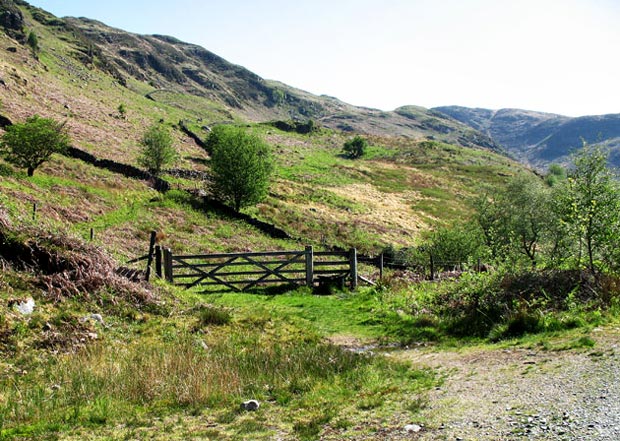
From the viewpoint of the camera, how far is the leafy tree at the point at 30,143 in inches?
1294

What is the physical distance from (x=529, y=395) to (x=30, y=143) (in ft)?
126

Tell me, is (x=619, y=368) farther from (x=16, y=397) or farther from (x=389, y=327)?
(x=16, y=397)

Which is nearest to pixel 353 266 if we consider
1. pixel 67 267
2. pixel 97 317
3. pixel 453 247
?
pixel 97 317

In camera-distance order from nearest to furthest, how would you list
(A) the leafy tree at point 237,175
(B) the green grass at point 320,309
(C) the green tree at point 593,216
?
1. (C) the green tree at point 593,216
2. (B) the green grass at point 320,309
3. (A) the leafy tree at point 237,175

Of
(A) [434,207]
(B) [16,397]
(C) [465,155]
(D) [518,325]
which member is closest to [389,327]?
(D) [518,325]

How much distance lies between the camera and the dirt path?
17.6ft

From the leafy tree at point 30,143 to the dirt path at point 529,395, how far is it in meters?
35.8

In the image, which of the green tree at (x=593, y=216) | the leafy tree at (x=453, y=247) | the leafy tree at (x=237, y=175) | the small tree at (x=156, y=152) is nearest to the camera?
the green tree at (x=593, y=216)

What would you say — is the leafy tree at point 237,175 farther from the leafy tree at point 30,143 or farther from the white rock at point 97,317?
the white rock at point 97,317

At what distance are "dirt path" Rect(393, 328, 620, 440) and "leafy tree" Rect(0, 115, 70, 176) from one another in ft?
117

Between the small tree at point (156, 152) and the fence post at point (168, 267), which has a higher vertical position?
the small tree at point (156, 152)

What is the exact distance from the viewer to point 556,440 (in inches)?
197

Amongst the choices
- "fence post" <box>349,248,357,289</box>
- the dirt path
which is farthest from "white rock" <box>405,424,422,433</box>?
"fence post" <box>349,248,357,289</box>

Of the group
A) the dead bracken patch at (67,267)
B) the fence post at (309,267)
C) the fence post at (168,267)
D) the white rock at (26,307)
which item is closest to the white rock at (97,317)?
the dead bracken patch at (67,267)
